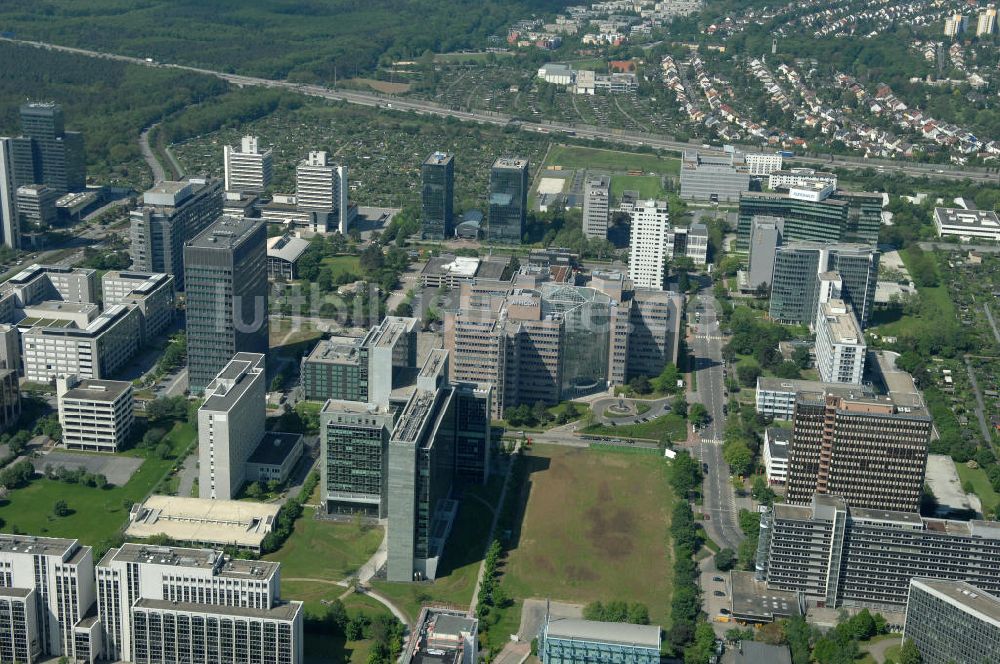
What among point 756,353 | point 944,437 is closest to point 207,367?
point 756,353

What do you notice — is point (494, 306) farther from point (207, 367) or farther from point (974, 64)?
point (974, 64)

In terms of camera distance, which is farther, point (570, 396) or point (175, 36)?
point (175, 36)

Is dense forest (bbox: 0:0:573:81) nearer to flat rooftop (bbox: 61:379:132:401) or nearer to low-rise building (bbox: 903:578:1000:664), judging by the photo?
flat rooftop (bbox: 61:379:132:401)

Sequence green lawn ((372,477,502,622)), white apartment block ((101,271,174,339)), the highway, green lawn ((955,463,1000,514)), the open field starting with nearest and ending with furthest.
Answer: green lawn ((372,477,502,622)) < the open field < green lawn ((955,463,1000,514)) < white apartment block ((101,271,174,339)) < the highway

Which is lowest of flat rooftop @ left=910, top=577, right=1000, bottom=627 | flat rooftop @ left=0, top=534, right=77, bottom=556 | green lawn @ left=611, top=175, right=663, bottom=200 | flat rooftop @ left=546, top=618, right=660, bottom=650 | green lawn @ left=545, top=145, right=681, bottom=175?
flat rooftop @ left=910, top=577, right=1000, bottom=627

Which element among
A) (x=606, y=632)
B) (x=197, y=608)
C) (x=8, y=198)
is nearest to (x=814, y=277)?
(x=606, y=632)

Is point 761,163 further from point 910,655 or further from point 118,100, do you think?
point 910,655

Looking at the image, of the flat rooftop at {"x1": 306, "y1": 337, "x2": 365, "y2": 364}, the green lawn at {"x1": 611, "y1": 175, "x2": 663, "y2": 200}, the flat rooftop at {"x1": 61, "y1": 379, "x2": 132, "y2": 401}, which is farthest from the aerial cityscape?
the green lawn at {"x1": 611, "y1": 175, "x2": 663, "y2": 200}

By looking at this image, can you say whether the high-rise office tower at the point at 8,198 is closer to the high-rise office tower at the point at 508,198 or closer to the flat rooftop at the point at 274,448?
the high-rise office tower at the point at 508,198
